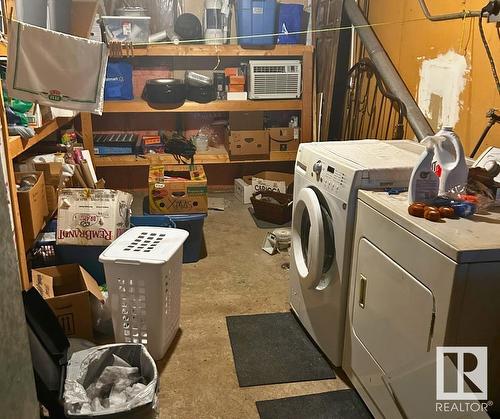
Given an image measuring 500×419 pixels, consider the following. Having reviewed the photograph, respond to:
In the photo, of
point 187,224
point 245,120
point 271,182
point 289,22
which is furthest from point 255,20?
point 187,224

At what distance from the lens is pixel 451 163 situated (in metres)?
1.59

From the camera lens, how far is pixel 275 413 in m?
1.85

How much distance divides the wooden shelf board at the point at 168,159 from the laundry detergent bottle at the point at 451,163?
9.26 feet

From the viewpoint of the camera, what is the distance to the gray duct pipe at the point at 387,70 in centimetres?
286

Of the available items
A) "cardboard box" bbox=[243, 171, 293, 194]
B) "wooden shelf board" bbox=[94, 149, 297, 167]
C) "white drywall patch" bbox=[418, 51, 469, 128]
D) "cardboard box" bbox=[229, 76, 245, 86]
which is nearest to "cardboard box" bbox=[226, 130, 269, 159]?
"wooden shelf board" bbox=[94, 149, 297, 167]

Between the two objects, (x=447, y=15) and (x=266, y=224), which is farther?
(x=266, y=224)

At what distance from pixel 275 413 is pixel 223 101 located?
117 inches

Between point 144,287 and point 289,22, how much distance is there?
3.05 m

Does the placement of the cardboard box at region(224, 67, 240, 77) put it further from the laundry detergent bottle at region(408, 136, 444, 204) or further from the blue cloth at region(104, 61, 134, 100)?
the laundry detergent bottle at region(408, 136, 444, 204)

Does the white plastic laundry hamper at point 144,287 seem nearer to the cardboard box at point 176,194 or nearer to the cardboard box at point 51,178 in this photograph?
the cardboard box at point 51,178

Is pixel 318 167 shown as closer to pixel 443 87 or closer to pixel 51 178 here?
pixel 443 87

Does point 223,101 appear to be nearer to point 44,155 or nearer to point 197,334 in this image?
point 44,155

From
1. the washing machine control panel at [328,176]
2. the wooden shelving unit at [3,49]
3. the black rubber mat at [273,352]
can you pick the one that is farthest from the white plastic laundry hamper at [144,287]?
the wooden shelving unit at [3,49]

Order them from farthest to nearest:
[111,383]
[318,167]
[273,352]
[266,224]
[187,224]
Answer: [266,224], [187,224], [273,352], [318,167], [111,383]
